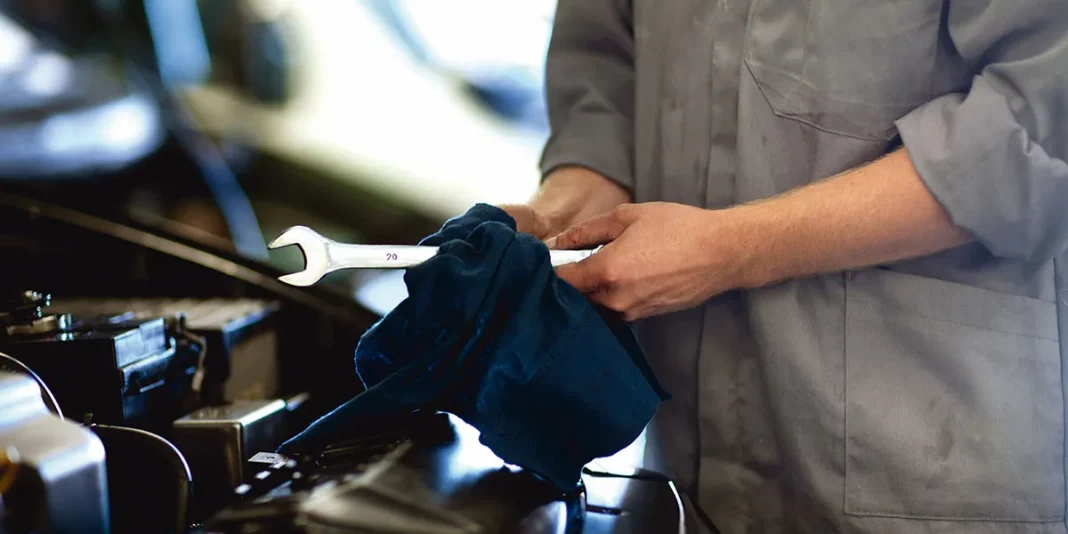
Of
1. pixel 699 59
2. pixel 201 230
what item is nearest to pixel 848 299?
pixel 699 59

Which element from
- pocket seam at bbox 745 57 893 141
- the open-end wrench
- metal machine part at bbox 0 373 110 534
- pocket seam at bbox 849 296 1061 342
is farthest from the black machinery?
pocket seam at bbox 745 57 893 141

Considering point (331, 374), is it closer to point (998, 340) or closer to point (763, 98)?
point (763, 98)

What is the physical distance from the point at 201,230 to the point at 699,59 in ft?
2.80

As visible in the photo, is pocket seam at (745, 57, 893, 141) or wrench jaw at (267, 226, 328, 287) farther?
pocket seam at (745, 57, 893, 141)

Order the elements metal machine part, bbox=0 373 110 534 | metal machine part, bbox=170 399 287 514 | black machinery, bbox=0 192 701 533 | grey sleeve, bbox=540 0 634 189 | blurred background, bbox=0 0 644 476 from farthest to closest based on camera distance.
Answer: blurred background, bbox=0 0 644 476 < grey sleeve, bbox=540 0 634 189 < metal machine part, bbox=170 399 287 514 < black machinery, bbox=0 192 701 533 < metal machine part, bbox=0 373 110 534

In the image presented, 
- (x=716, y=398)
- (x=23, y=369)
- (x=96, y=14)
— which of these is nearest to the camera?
(x=23, y=369)

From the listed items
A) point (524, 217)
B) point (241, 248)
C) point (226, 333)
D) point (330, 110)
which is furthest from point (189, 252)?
point (524, 217)

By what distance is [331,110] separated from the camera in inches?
55.2

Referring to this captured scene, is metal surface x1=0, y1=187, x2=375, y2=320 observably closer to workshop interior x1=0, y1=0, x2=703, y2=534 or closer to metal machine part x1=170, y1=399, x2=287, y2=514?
workshop interior x1=0, y1=0, x2=703, y2=534

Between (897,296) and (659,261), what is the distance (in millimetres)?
231

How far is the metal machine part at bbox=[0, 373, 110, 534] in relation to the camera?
44 cm

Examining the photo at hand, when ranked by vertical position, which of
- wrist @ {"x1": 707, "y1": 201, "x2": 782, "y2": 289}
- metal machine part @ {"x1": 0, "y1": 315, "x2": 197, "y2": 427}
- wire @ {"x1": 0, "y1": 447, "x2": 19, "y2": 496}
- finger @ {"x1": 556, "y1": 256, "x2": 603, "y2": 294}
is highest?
wrist @ {"x1": 707, "y1": 201, "x2": 782, "y2": 289}

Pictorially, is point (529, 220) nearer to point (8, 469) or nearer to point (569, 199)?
point (569, 199)

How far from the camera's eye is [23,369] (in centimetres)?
59
